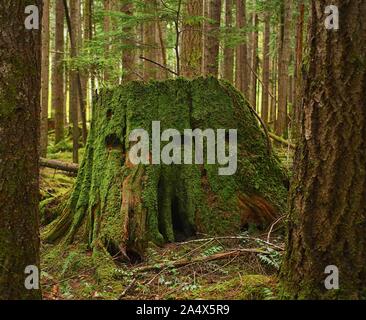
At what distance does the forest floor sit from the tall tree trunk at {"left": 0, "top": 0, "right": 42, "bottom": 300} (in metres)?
1.13

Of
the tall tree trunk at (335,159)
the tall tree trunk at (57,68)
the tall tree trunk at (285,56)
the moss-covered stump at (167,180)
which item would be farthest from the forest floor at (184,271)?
the tall tree trunk at (57,68)

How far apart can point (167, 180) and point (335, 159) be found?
2.80m

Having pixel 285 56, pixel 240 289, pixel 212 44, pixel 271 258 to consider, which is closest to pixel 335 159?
pixel 240 289

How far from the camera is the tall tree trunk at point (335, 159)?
328 cm

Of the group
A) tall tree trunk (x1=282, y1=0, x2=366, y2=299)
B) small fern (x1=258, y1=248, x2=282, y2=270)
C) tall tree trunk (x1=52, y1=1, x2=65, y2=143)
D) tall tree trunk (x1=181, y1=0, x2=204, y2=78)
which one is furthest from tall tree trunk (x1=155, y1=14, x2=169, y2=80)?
tall tree trunk (x1=282, y1=0, x2=366, y2=299)

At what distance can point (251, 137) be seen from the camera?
247 inches

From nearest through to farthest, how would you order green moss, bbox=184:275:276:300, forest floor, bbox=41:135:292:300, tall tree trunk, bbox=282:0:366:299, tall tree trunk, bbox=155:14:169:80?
tall tree trunk, bbox=282:0:366:299, green moss, bbox=184:275:276:300, forest floor, bbox=41:135:292:300, tall tree trunk, bbox=155:14:169:80

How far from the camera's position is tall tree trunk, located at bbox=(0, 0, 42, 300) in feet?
10.8

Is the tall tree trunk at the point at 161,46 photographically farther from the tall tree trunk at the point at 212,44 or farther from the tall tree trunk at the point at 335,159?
the tall tree trunk at the point at 335,159

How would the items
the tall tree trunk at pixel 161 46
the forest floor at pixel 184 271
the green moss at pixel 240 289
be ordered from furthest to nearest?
the tall tree trunk at pixel 161 46
the forest floor at pixel 184 271
the green moss at pixel 240 289

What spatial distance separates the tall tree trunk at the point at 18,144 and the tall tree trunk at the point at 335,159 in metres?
2.07

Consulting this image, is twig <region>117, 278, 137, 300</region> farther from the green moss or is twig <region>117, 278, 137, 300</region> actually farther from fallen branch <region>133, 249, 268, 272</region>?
the green moss
